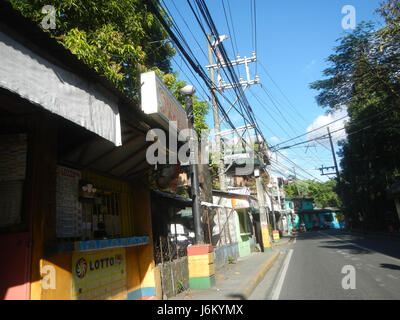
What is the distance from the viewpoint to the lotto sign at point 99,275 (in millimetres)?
4816

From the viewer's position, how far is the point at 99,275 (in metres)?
5.54

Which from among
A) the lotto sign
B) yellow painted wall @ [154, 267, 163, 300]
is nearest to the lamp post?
yellow painted wall @ [154, 267, 163, 300]

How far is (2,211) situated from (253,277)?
7.05 m

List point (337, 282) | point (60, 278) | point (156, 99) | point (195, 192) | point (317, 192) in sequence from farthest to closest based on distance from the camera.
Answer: point (317, 192)
point (337, 282)
point (195, 192)
point (156, 99)
point (60, 278)

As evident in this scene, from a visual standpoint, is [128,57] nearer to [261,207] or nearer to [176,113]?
[176,113]

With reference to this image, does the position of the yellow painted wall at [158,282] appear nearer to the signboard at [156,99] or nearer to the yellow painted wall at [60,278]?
the yellow painted wall at [60,278]

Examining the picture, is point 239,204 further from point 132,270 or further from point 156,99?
point 156,99

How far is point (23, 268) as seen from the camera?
3.74 metres

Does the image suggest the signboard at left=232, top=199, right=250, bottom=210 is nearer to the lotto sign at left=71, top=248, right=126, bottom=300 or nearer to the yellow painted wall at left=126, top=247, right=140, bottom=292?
the yellow painted wall at left=126, top=247, right=140, bottom=292

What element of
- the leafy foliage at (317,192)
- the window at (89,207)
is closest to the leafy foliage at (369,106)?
Result: the window at (89,207)

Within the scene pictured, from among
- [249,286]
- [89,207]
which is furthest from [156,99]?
[249,286]

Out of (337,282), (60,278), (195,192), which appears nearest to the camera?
(60,278)

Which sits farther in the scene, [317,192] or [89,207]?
[317,192]

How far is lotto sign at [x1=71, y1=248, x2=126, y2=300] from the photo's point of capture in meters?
4.82
